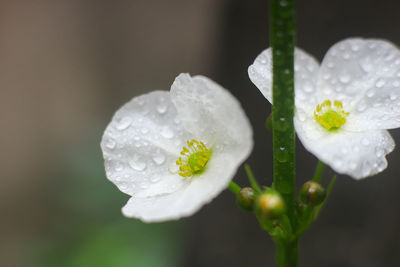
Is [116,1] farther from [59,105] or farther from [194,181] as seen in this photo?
[194,181]

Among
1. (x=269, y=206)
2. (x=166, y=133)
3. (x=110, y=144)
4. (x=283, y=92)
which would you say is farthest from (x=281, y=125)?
(x=110, y=144)

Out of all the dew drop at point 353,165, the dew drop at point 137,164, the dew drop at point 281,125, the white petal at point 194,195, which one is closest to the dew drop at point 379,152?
the dew drop at point 353,165

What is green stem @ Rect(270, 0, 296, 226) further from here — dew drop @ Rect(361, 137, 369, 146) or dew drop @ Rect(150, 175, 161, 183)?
dew drop @ Rect(150, 175, 161, 183)

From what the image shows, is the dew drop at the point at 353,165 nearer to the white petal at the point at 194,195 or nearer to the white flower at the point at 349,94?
the white flower at the point at 349,94

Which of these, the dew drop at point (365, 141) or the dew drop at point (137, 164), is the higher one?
the dew drop at point (365, 141)

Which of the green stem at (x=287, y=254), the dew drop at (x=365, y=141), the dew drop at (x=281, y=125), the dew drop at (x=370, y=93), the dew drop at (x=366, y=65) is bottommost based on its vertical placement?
the green stem at (x=287, y=254)

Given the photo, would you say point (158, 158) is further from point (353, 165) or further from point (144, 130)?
point (353, 165)

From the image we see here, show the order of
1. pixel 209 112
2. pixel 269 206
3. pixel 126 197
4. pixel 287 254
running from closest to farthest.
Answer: pixel 269 206, pixel 209 112, pixel 287 254, pixel 126 197
